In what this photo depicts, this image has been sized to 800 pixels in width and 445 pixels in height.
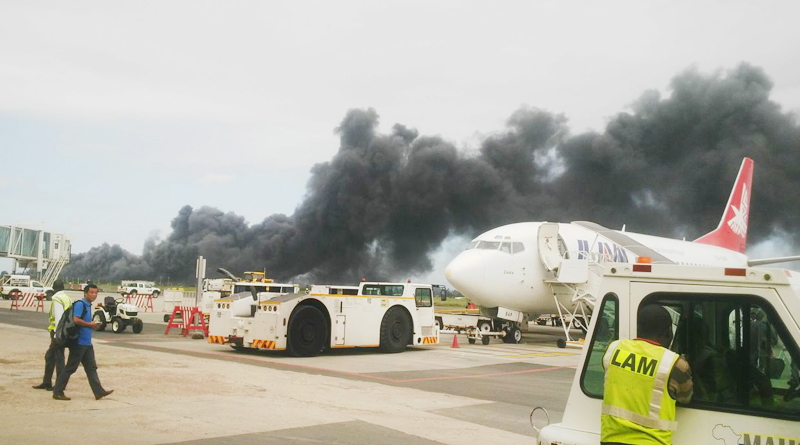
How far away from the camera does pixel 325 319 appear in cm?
1661

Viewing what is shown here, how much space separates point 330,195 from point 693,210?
28089mm

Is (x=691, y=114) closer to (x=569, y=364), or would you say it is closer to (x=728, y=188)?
(x=728, y=188)

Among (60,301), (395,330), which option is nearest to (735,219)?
(395,330)

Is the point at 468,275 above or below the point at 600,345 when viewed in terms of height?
above

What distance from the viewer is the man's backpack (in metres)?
9.19

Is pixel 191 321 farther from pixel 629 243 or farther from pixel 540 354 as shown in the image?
pixel 629 243

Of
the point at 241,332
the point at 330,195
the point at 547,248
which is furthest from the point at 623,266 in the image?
the point at 330,195

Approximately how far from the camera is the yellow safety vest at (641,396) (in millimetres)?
3387

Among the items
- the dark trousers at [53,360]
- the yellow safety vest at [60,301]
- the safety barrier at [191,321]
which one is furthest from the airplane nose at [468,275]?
the dark trousers at [53,360]

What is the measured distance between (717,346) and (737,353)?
0.33 feet

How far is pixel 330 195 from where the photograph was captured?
57.5 m

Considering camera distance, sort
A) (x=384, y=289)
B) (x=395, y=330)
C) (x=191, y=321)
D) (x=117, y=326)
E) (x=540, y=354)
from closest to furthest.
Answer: (x=395, y=330), (x=384, y=289), (x=540, y=354), (x=117, y=326), (x=191, y=321)

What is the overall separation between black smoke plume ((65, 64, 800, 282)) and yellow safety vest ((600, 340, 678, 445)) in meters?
42.7

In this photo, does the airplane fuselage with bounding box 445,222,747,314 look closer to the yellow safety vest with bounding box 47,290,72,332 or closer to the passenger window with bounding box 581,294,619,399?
the yellow safety vest with bounding box 47,290,72,332
